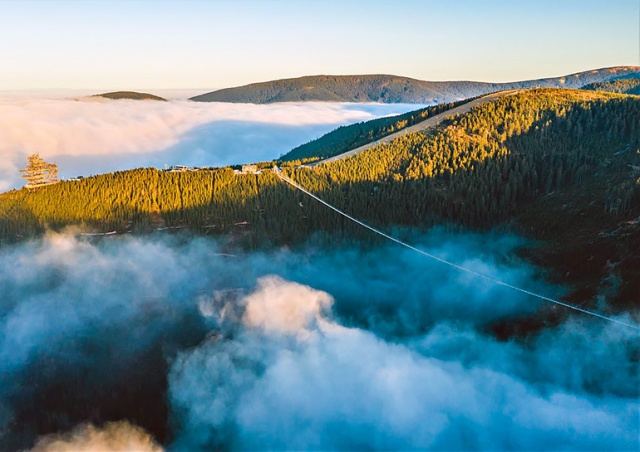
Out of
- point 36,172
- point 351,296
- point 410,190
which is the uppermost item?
point 36,172

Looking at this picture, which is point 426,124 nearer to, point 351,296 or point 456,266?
point 456,266

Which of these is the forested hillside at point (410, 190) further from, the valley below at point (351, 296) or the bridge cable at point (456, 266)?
the bridge cable at point (456, 266)

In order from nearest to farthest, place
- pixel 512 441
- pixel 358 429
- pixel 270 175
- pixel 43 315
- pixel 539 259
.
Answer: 1. pixel 512 441
2. pixel 358 429
3. pixel 539 259
4. pixel 43 315
5. pixel 270 175

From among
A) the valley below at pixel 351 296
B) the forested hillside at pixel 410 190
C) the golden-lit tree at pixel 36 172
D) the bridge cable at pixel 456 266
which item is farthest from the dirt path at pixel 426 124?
the golden-lit tree at pixel 36 172

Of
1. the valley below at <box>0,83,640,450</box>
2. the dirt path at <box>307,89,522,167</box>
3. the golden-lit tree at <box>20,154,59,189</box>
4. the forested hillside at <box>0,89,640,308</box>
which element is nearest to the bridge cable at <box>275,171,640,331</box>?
the valley below at <box>0,83,640,450</box>

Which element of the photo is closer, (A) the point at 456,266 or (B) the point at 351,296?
(A) the point at 456,266

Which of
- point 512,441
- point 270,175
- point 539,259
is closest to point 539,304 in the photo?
point 539,259

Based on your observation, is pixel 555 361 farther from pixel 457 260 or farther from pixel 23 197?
pixel 23 197

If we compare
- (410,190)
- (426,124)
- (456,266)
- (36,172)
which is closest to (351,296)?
(456,266)
